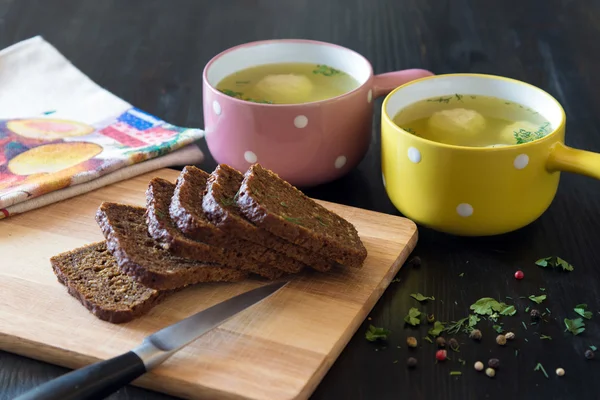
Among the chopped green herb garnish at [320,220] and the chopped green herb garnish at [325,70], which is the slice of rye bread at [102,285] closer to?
the chopped green herb garnish at [320,220]

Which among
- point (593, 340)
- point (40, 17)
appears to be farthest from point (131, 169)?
point (40, 17)

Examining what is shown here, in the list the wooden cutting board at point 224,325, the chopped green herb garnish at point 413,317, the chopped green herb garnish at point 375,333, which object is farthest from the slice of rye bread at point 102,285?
the chopped green herb garnish at point 413,317

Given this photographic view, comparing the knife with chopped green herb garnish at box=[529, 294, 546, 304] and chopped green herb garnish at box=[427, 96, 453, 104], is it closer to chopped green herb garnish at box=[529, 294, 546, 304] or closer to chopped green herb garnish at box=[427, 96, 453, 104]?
chopped green herb garnish at box=[529, 294, 546, 304]

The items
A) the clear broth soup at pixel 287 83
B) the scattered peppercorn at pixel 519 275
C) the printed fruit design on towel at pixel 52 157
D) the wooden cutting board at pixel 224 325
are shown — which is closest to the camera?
the wooden cutting board at pixel 224 325

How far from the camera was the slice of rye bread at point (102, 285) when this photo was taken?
2107mm

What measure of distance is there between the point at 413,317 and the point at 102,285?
90cm

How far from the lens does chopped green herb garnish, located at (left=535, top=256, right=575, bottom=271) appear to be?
236 centimetres

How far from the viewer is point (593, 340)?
208 centimetres

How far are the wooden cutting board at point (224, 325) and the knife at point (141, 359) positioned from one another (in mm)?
37

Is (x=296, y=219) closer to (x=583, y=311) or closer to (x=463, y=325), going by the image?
(x=463, y=325)

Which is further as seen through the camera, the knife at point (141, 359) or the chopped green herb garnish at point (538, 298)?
the chopped green herb garnish at point (538, 298)

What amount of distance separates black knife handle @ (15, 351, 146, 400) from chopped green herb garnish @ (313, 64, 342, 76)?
1450mm

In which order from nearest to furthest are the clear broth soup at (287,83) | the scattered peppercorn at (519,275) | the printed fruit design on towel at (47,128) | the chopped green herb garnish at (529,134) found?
the scattered peppercorn at (519,275)
the chopped green herb garnish at (529,134)
the clear broth soup at (287,83)
the printed fruit design on towel at (47,128)

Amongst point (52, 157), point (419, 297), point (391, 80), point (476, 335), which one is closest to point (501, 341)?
point (476, 335)
